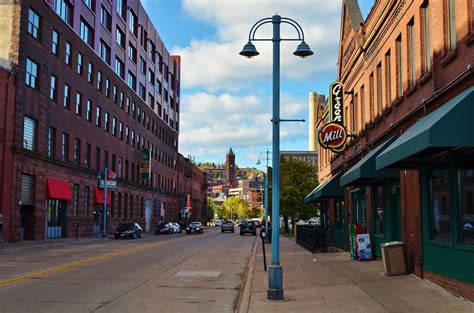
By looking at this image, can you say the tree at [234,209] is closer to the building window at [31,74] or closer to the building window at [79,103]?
the building window at [79,103]

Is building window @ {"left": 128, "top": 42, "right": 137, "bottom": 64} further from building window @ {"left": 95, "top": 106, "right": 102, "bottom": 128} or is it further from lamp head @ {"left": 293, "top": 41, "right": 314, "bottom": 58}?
lamp head @ {"left": 293, "top": 41, "right": 314, "bottom": 58}

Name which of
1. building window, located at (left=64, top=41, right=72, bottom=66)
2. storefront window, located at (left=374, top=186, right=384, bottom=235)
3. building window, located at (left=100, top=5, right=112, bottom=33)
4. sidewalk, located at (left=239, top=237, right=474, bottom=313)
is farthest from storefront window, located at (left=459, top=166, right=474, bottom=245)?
building window, located at (left=100, top=5, right=112, bottom=33)

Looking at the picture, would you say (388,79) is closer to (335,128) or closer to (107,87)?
(335,128)

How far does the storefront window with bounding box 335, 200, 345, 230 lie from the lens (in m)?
28.9

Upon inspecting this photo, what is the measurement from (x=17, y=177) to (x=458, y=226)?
28507 mm

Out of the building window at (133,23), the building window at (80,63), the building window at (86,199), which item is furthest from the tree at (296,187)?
the building window at (133,23)

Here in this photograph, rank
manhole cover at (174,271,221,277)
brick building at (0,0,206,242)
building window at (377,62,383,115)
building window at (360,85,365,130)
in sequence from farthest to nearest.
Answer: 1. brick building at (0,0,206,242)
2. building window at (360,85,365,130)
3. building window at (377,62,383,115)
4. manhole cover at (174,271,221,277)

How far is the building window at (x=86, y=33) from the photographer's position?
4618 centimetres

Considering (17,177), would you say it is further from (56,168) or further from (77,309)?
(77,309)

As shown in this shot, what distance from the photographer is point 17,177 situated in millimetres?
33000

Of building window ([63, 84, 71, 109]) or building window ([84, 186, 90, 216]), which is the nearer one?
building window ([63, 84, 71, 109])

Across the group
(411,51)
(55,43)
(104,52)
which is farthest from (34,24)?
(411,51)

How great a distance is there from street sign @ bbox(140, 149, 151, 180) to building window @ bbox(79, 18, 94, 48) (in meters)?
20.7

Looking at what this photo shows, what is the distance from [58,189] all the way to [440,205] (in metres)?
32.8
